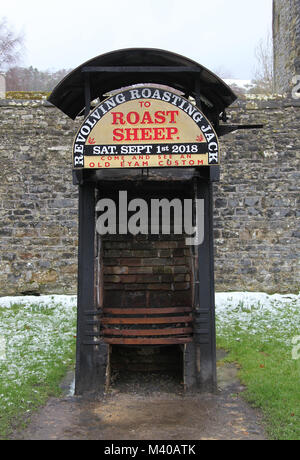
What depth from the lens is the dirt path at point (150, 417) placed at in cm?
421

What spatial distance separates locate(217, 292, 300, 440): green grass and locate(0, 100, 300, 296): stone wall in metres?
1.52

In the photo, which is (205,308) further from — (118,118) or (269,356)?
(118,118)

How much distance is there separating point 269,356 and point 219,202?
516 cm

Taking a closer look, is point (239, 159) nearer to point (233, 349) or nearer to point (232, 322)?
point (232, 322)

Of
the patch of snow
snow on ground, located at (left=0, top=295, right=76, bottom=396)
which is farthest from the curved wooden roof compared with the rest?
the patch of snow

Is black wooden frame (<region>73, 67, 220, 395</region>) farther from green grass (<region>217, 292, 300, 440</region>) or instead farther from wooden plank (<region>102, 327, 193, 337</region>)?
green grass (<region>217, 292, 300, 440</region>)

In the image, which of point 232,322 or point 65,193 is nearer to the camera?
point 232,322

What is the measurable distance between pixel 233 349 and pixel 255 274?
14.1 feet

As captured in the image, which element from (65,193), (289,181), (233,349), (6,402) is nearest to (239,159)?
(289,181)

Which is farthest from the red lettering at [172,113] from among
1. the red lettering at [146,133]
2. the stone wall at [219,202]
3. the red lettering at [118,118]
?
the stone wall at [219,202]

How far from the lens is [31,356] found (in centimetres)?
637

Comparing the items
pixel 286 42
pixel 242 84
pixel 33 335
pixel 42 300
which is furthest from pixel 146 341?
pixel 242 84

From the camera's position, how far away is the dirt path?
4.21 m

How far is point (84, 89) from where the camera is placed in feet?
18.5
